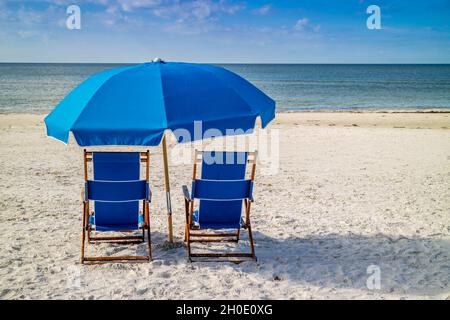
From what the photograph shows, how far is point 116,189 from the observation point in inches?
156

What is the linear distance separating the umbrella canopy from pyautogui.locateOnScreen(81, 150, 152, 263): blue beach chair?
0.56 m

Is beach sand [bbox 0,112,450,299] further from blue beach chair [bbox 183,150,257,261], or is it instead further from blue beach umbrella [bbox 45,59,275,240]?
blue beach umbrella [bbox 45,59,275,240]

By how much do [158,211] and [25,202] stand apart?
71.7 inches

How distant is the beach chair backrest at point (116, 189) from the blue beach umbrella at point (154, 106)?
568 millimetres

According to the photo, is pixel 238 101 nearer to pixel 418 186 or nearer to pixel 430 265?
pixel 430 265

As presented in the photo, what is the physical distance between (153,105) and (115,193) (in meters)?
0.98

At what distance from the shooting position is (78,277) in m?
3.78

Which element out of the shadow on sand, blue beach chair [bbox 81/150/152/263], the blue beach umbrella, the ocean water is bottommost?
the shadow on sand

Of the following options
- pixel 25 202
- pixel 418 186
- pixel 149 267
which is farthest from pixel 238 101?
pixel 418 186

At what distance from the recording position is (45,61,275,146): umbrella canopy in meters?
3.25

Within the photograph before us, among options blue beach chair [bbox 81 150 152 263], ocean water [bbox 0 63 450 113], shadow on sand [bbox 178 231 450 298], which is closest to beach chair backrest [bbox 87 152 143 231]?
blue beach chair [bbox 81 150 152 263]

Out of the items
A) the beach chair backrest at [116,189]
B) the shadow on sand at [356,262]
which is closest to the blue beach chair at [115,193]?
the beach chair backrest at [116,189]

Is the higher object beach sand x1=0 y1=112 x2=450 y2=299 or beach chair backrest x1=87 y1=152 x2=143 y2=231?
beach chair backrest x1=87 y1=152 x2=143 y2=231
